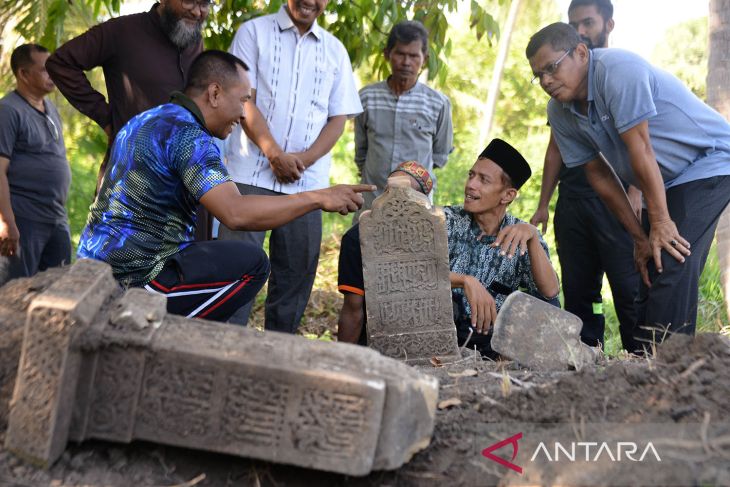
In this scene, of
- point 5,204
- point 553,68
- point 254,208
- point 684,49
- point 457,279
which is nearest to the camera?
point 254,208

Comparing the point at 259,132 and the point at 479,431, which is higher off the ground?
the point at 259,132

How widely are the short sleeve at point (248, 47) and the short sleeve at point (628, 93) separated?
79.9 inches

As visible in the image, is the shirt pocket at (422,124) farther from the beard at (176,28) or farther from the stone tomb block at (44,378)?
the stone tomb block at (44,378)

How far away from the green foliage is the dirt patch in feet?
61.8

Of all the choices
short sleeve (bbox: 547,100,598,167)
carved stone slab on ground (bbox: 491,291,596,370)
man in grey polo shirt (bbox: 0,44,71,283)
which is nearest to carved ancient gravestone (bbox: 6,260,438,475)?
carved stone slab on ground (bbox: 491,291,596,370)

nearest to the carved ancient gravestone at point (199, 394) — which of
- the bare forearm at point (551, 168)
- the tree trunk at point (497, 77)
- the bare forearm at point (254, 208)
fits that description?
the bare forearm at point (254, 208)

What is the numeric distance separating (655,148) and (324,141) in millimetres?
1883

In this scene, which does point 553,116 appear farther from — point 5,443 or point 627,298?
point 5,443

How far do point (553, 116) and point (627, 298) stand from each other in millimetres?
1160

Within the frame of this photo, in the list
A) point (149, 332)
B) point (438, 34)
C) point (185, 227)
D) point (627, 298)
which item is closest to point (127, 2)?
point (438, 34)

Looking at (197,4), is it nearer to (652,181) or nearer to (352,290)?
(352,290)

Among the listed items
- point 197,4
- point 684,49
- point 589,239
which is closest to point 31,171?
point 197,4

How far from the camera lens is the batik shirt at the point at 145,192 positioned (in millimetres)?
3418

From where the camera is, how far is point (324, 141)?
4867 millimetres
